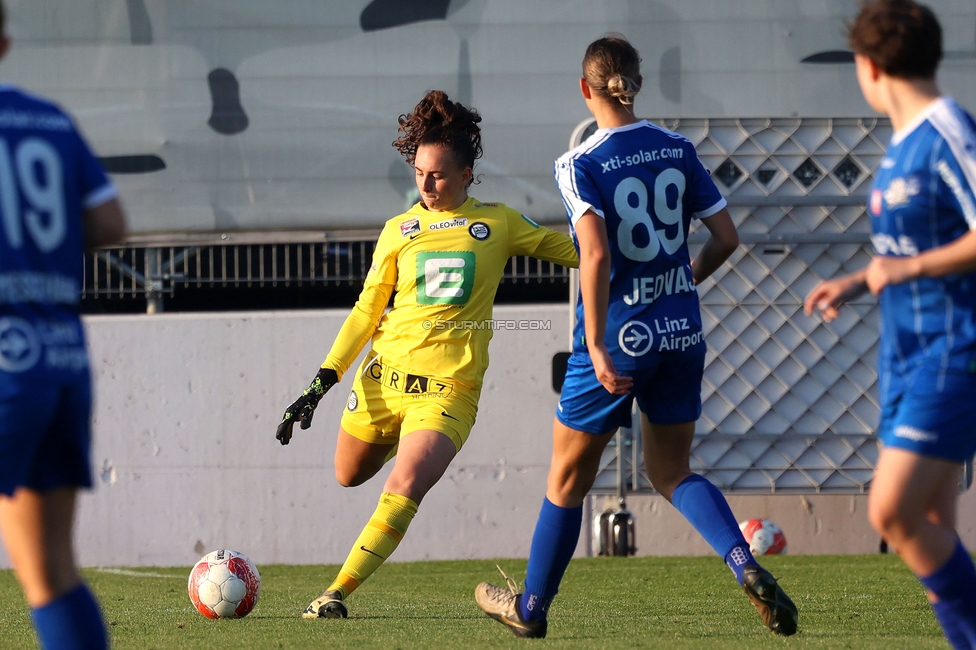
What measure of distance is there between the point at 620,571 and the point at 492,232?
2.33m

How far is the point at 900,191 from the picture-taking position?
232cm

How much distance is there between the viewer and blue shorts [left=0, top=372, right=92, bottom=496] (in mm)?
1896

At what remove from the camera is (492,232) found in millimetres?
4230

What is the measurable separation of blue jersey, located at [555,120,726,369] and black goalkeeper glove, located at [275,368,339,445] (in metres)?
1.16

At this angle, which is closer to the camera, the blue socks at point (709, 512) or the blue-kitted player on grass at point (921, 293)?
the blue-kitted player on grass at point (921, 293)

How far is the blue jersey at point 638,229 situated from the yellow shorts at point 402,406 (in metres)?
0.84

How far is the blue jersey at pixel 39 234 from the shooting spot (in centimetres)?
191

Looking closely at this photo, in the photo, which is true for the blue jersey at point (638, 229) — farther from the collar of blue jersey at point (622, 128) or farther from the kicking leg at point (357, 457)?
the kicking leg at point (357, 457)

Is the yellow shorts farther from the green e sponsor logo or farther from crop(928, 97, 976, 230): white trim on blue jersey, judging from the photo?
crop(928, 97, 976, 230): white trim on blue jersey

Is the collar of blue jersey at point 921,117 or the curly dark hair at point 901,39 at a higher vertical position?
the curly dark hair at point 901,39

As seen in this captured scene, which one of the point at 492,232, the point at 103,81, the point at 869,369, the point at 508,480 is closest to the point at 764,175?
the point at 869,369

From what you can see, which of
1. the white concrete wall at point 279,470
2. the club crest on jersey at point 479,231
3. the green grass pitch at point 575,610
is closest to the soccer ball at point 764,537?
the green grass pitch at point 575,610

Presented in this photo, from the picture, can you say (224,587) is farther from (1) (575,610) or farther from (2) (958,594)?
(2) (958,594)

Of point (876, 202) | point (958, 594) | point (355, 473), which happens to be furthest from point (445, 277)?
point (958, 594)
